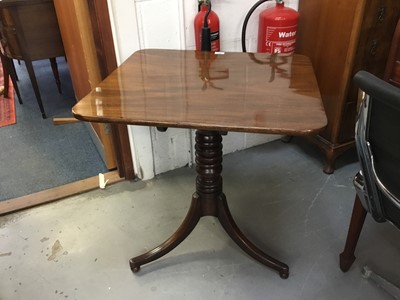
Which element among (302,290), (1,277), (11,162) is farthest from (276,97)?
(11,162)

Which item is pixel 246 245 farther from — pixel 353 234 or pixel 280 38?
pixel 280 38

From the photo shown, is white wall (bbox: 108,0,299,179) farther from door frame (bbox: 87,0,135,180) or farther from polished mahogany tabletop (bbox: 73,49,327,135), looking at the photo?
polished mahogany tabletop (bbox: 73,49,327,135)

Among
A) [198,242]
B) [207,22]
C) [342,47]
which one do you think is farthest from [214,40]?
[198,242]

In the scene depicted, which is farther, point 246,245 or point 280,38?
point 280,38

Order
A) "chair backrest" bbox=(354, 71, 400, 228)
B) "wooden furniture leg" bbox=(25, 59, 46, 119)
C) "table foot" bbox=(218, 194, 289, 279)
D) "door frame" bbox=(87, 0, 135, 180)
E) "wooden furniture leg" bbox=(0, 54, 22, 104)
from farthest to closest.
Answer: "wooden furniture leg" bbox=(0, 54, 22, 104), "wooden furniture leg" bbox=(25, 59, 46, 119), "door frame" bbox=(87, 0, 135, 180), "table foot" bbox=(218, 194, 289, 279), "chair backrest" bbox=(354, 71, 400, 228)

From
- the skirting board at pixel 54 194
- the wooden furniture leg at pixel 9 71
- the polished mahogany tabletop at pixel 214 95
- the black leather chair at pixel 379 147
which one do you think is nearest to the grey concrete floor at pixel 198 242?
the skirting board at pixel 54 194

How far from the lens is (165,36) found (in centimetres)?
167

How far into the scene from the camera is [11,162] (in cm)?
216

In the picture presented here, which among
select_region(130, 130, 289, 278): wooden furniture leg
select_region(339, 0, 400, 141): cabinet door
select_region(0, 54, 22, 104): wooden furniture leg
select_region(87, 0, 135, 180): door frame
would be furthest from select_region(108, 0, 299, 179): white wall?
select_region(0, 54, 22, 104): wooden furniture leg

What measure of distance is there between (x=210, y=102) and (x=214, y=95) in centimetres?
4

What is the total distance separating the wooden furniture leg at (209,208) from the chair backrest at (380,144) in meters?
0.46

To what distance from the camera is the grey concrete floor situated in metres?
1.38

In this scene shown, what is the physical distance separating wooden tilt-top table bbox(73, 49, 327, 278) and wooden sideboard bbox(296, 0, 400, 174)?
47 cm

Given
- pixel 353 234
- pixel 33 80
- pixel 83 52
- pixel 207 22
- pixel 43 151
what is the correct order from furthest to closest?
1. pixel 33 80
2. pixel 43 151
3. pixel 83 52
4. pixel 207 22
5. pixel 353 234
